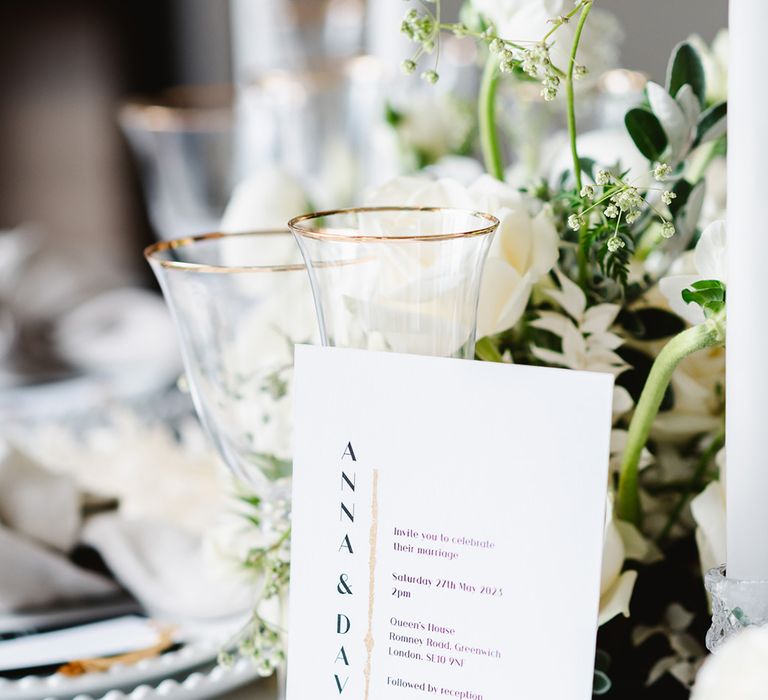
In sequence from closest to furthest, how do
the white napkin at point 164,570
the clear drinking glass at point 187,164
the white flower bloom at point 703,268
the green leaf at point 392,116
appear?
the white flower bloom at point 703,268 < the white napkin at point 164,570 < the green leaf at point 392,116 < the clear drinking glass at point 187,164

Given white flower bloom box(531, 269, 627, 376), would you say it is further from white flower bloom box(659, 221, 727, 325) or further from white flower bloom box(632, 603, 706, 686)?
white flower bloom box(632, 603, 706, 686)

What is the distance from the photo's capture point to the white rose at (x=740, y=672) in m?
0.27

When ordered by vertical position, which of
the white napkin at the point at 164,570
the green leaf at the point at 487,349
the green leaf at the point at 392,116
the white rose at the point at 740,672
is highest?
the green leaf at the point at 392,116

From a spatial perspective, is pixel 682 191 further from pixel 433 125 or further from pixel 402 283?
pixel 433 125

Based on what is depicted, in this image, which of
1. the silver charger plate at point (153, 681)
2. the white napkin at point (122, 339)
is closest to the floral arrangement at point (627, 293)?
the silver charger plate at point (153, 681)

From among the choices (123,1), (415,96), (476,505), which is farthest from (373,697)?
(123,1)

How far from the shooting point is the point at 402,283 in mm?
373

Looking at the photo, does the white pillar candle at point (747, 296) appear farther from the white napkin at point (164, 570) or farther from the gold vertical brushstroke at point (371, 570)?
the white napkin at point (164, 570)

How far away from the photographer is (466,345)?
1.28 ft

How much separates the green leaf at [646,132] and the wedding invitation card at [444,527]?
161 mm

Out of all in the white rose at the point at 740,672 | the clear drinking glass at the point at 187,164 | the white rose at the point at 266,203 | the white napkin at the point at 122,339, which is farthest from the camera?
the clear drinking glass at the point at 187,164

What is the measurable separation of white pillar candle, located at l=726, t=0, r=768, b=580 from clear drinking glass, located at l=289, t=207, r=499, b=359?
0.31ft

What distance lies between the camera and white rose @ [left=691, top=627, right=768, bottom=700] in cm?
27

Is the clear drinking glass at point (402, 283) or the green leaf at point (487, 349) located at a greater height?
the clear drinking glass at point (402, 283)
